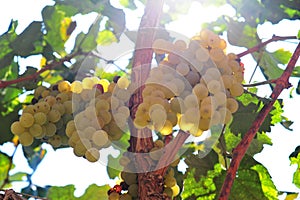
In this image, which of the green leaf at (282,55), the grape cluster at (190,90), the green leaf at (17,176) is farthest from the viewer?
the green leaf at (17,176)

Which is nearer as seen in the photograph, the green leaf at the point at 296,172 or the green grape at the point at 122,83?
the green grape at the point at 122,83

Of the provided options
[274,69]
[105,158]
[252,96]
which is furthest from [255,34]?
[105,158]

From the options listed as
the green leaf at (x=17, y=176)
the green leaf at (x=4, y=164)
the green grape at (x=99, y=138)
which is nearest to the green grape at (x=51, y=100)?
the green grape at (x=99, y=138)

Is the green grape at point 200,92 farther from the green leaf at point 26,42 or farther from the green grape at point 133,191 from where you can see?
the green leaf at point 26,42

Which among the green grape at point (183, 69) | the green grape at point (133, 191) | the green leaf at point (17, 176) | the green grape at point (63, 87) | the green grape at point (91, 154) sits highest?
the green leaf at point (17, 176)

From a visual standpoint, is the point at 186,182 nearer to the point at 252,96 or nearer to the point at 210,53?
the point at 252,96

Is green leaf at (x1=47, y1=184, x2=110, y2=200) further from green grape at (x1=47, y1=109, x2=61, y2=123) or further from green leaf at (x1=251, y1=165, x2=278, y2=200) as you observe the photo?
green leaf at (x1=251, y1=165, x2=278, y2=200)
